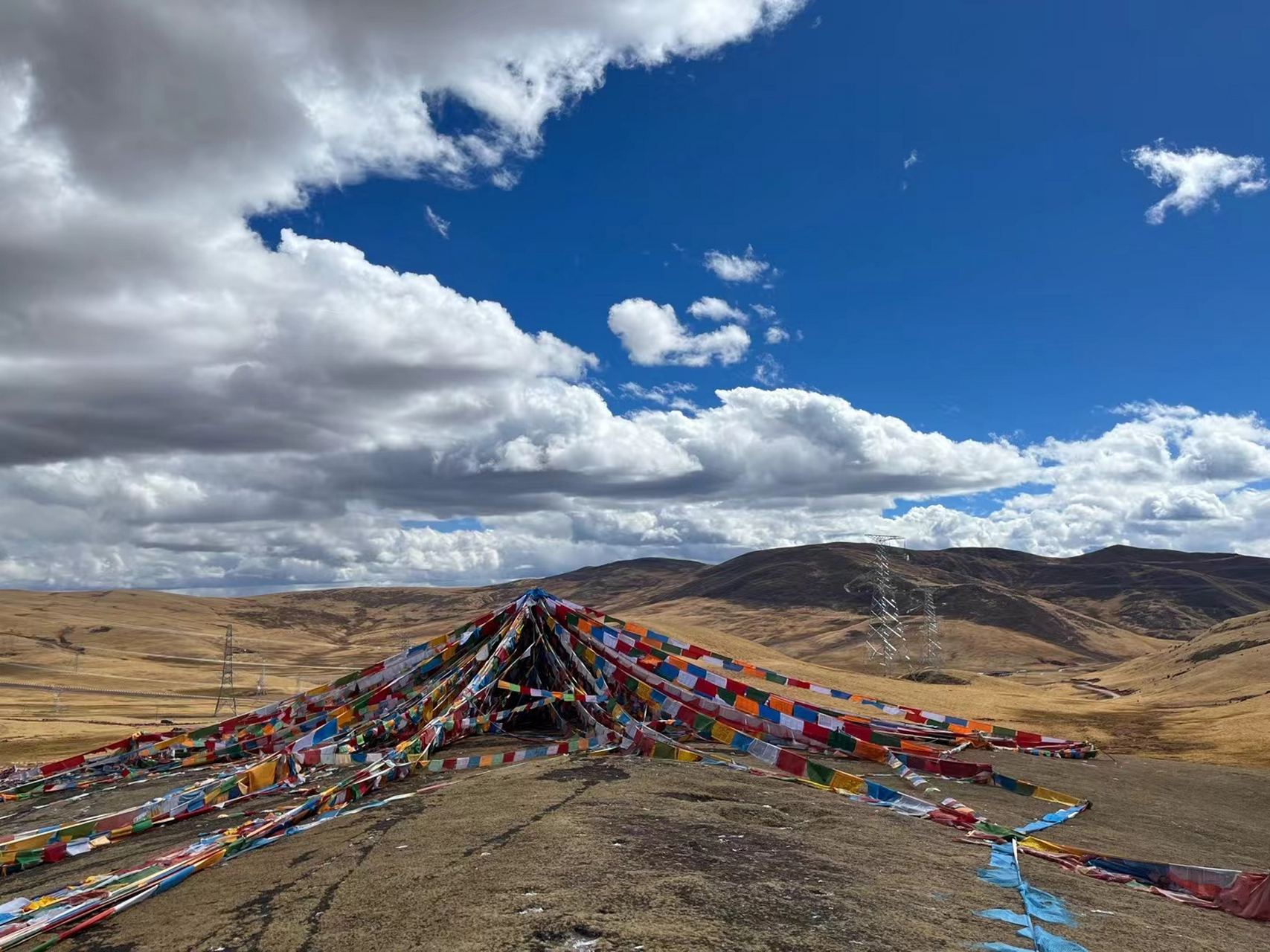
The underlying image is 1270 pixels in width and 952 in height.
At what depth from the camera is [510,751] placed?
460 inches

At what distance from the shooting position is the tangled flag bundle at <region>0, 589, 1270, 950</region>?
7113mm

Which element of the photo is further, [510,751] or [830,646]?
[830,646]

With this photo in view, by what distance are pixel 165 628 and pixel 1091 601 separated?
17840 cm

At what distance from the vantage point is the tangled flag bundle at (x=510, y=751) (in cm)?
711

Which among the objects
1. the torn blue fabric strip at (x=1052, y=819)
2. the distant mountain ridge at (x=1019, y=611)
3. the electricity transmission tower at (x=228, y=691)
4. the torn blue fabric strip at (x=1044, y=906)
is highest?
the torn blue fabric strip at (x=1044, y=906)

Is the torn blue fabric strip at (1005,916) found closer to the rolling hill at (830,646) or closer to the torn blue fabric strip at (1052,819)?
the torn blue fabric strip at (1052,819)

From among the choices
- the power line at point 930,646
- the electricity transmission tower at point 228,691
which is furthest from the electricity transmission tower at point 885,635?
the electricity transmission tower at point 228,691

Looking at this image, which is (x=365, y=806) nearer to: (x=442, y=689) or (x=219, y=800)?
(x=219, y=800)

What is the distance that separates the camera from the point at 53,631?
130m

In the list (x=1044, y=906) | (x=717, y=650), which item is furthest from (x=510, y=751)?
(x=717, y=650)

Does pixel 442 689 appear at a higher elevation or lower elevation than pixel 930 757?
higher

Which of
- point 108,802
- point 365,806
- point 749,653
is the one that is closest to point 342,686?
point 108,802

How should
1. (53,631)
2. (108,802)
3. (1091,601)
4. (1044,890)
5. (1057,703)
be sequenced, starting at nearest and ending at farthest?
(1044,890) < (108,802) < (1057,703) < (53,631) < (1091,601)

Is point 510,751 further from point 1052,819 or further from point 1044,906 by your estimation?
point 1044,906
